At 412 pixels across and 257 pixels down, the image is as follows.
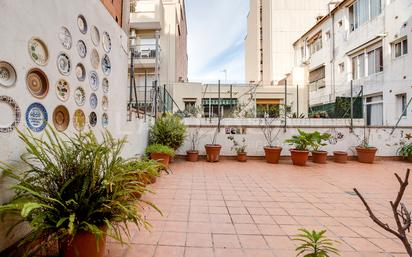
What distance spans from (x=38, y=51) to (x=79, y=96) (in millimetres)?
683

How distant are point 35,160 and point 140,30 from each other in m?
13.0

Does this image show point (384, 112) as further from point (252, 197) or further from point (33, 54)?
point (33, 54)

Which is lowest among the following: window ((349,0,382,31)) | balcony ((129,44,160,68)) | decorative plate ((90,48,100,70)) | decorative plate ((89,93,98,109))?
decorative plate ((89,93,98,109))

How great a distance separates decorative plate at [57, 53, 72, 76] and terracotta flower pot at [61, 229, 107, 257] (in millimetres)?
1633

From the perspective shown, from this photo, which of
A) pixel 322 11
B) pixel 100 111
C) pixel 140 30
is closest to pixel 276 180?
pixel 100 111

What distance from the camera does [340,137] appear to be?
716cm

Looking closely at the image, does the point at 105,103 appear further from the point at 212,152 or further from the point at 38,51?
the point at 212,152

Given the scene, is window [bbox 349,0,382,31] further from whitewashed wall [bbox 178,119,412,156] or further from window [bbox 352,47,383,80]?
whitewashed wall [bbox 178,119,412,156]

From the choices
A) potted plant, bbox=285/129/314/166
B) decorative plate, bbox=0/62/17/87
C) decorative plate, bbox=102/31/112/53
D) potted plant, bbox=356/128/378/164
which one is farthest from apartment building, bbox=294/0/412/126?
decorative plate, bbox=0/62/17/87

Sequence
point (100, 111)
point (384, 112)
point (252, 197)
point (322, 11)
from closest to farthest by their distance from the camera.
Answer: point (100, 111) → point (252, 197) → point (384, 112) → point (322, 11)

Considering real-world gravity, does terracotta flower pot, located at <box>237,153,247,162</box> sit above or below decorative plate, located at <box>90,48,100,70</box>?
below

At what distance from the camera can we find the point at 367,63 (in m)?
10.7

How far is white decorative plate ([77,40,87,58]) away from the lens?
2532 millimetres

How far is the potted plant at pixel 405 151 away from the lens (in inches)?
267
